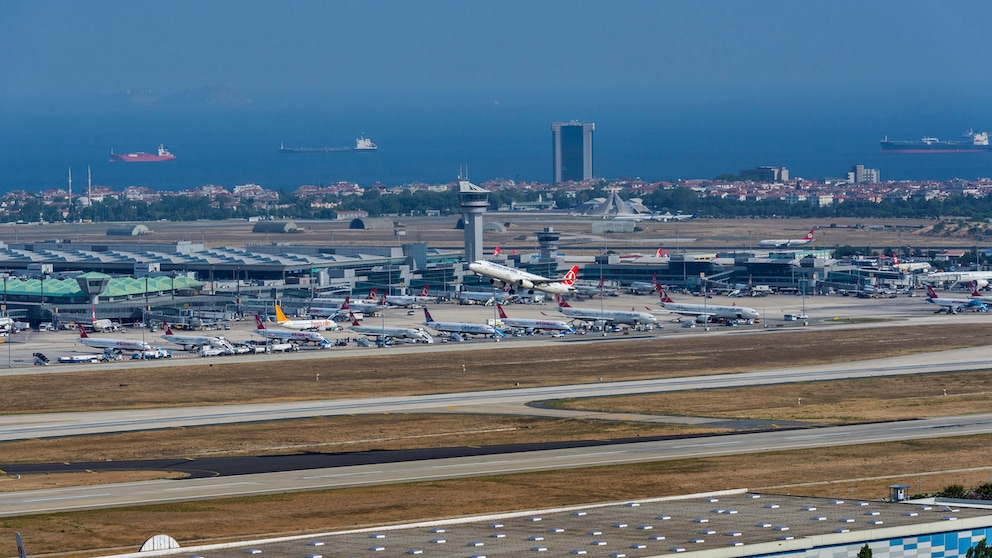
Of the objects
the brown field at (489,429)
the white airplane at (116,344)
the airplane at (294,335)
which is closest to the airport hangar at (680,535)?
the brown field at (489,429)

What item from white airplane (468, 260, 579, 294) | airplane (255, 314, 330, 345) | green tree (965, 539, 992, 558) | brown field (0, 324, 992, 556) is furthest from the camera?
airplane (255, 314, 330, 345)

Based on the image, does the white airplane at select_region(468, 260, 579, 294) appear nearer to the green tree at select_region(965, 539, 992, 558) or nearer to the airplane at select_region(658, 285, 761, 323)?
the airplane at select_region(658, 285, 761, 323)

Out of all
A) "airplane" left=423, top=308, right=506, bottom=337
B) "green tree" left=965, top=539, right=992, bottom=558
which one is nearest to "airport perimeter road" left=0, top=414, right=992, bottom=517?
"green tree" left=965, top=539, right=992, bottom=558

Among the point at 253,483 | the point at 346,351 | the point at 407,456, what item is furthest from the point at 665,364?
the point at 253,483

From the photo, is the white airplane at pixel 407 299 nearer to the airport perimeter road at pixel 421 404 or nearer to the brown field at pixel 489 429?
the brown field at pixel 489 429

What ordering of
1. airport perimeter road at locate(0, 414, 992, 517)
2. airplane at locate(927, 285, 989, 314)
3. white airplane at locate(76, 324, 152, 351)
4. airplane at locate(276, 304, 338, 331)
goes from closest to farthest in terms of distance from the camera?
airport perimeter road at locate(0, 414, 992, 517)
white airplane at locate(76, 324, 152, 351)
airplane at locate(276, 304, 338, 331)
airplane at locate(927, 285, 989, 314)

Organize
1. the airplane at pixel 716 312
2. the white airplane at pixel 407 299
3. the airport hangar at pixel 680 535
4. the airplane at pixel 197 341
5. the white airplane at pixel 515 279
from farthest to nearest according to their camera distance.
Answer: the white airplane at pixel 407 299 < the airplane at pixel 716 312 < the airplane at pixel 197 341 < the white airplane at pixel 515 279 < the airport hangar at pixel 680 535
